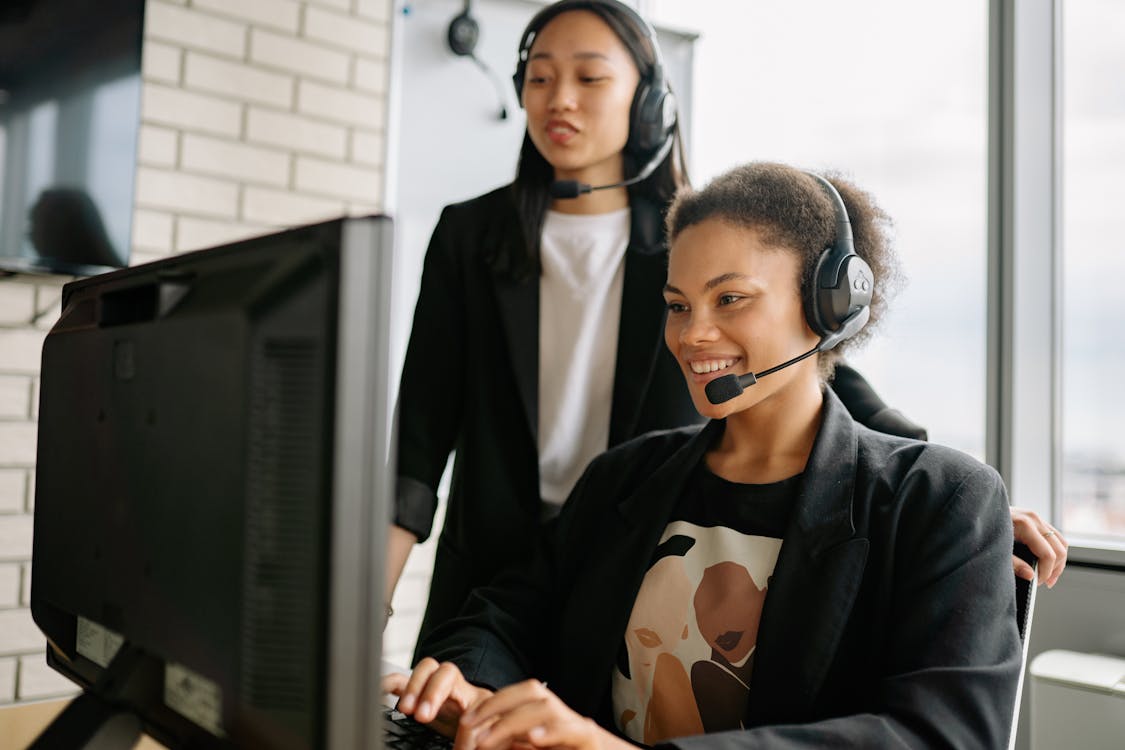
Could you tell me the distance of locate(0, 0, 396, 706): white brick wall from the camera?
2117 millimetres

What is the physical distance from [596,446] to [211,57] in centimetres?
153

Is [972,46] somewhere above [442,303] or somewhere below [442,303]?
above

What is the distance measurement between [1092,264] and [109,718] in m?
1.96

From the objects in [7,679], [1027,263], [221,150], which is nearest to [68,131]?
[221,150]

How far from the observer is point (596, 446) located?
1.53 m

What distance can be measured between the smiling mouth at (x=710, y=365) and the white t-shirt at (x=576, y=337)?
363 millimetres

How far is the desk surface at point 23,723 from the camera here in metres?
0.94

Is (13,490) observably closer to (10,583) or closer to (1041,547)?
(10,583)

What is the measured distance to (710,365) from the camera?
1143 mm

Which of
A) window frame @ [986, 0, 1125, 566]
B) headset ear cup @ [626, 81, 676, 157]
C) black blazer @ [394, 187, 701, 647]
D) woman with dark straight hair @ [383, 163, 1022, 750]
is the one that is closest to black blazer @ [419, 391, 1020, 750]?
woman with dark straight hair @ [383, 163, 1022, 750]

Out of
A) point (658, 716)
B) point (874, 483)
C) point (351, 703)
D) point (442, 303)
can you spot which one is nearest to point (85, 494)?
point (351, 703)

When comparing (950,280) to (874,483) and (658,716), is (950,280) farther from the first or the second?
(658,716)

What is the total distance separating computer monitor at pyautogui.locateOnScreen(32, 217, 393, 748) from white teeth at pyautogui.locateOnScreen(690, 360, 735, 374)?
0.65 metres

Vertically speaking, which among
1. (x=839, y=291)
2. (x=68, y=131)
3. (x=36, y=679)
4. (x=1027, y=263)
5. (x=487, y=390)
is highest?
(x=68, y=131)
